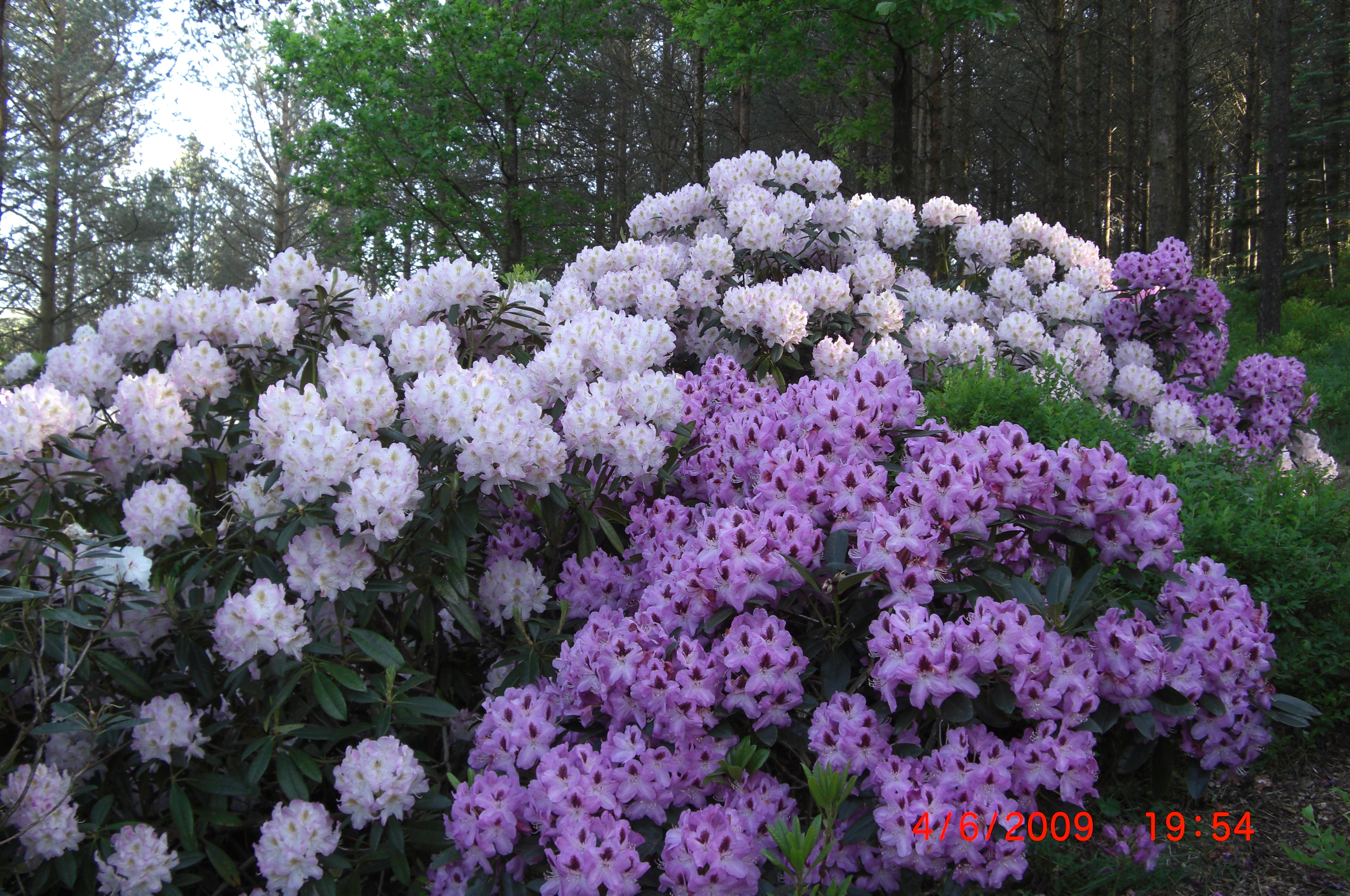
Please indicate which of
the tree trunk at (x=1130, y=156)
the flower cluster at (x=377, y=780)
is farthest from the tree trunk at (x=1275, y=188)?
the flower cluster at (x=377, y=780)

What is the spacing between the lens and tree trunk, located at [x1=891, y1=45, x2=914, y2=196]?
8.41 m

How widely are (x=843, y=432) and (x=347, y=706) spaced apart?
5.26 feet

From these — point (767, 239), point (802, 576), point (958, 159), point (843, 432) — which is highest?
point (958, 159)

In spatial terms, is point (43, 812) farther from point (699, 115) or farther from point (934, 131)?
point (699, 115)

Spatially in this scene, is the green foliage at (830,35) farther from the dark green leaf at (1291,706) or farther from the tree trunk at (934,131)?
the dark green leaf at (1291,706)

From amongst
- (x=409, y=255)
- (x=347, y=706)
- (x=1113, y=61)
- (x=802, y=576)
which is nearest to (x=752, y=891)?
(x=802, y=576)

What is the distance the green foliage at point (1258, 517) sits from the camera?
8.84 ft

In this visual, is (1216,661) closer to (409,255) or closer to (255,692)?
(255,692)

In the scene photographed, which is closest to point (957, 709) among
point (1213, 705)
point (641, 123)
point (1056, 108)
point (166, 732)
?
point (1213, 705)

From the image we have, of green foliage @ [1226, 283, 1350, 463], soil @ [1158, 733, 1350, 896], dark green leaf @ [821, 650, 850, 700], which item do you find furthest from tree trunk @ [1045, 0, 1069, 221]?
dark green leaf @ [821, 650, 850, 700]

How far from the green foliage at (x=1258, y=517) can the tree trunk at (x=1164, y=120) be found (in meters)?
5.88

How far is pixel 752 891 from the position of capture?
188cm
